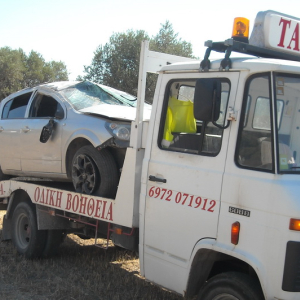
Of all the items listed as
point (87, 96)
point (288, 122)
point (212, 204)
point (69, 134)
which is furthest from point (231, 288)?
point (87, 96)

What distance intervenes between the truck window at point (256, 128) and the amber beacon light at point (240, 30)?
0.57 metres

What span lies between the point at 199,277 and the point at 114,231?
1.27 metres

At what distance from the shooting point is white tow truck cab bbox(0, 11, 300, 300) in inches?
131

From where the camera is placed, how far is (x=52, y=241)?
6594 millimetres

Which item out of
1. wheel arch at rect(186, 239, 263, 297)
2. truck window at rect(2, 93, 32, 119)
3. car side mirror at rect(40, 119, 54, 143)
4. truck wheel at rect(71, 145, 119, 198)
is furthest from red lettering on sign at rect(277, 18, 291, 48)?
truck window at rect(2, 93, 32, 119)

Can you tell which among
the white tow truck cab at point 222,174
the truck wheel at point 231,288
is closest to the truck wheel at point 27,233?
the white tow truck cab at point 222,174

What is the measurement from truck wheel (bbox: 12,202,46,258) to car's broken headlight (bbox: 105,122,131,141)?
196cm

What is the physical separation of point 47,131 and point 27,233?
1586mm

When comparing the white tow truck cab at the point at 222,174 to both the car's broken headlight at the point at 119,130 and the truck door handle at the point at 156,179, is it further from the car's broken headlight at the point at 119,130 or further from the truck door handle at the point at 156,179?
the car's broken headlight at the point at 119,130

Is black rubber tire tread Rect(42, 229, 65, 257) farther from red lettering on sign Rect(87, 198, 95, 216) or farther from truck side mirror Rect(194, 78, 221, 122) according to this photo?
truck side mirror Rect(194, 78, 221, 122)

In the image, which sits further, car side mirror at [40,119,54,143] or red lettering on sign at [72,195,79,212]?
car side mirror at [40,119,54,143]

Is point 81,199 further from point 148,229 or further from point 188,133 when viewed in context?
point 188,133

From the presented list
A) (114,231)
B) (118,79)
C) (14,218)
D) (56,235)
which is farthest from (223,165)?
(118,79)

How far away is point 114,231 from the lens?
16.4 ft
